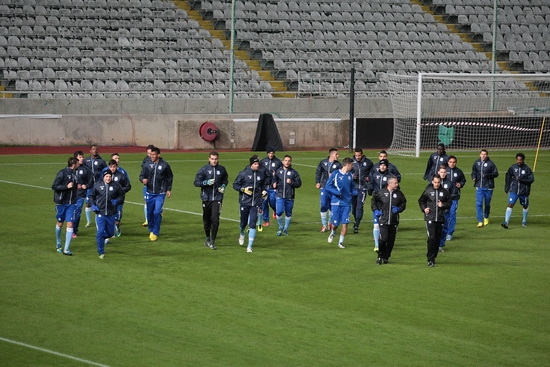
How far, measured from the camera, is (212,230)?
2148 centimetres

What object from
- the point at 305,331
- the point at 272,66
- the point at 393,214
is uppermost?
the point at 272,66

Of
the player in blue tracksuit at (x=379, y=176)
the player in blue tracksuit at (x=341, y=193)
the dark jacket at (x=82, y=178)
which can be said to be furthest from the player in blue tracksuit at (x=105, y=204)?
the player in blue tracksuit at (x=379, y=176)

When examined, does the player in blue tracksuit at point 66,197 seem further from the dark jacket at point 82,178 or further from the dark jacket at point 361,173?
the dark jacket at point 361,173

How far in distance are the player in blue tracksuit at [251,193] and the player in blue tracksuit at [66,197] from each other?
3255 millimetres

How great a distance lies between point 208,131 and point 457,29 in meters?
17.5

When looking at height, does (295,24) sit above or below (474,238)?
above

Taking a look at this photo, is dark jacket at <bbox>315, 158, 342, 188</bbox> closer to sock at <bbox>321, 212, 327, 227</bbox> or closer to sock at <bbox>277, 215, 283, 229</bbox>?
sock at <bbox>321, 212, 327, 227</bbox>

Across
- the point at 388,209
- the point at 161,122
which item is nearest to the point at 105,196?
the point at 388,209

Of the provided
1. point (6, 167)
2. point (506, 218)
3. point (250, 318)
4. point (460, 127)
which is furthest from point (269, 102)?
point (250, 318)

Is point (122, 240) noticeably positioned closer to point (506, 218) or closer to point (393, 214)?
point (393, 214)

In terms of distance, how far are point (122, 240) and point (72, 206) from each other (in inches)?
84.4

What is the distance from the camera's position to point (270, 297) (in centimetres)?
1716

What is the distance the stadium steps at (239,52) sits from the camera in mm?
47000

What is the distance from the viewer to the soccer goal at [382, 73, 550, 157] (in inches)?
1703
